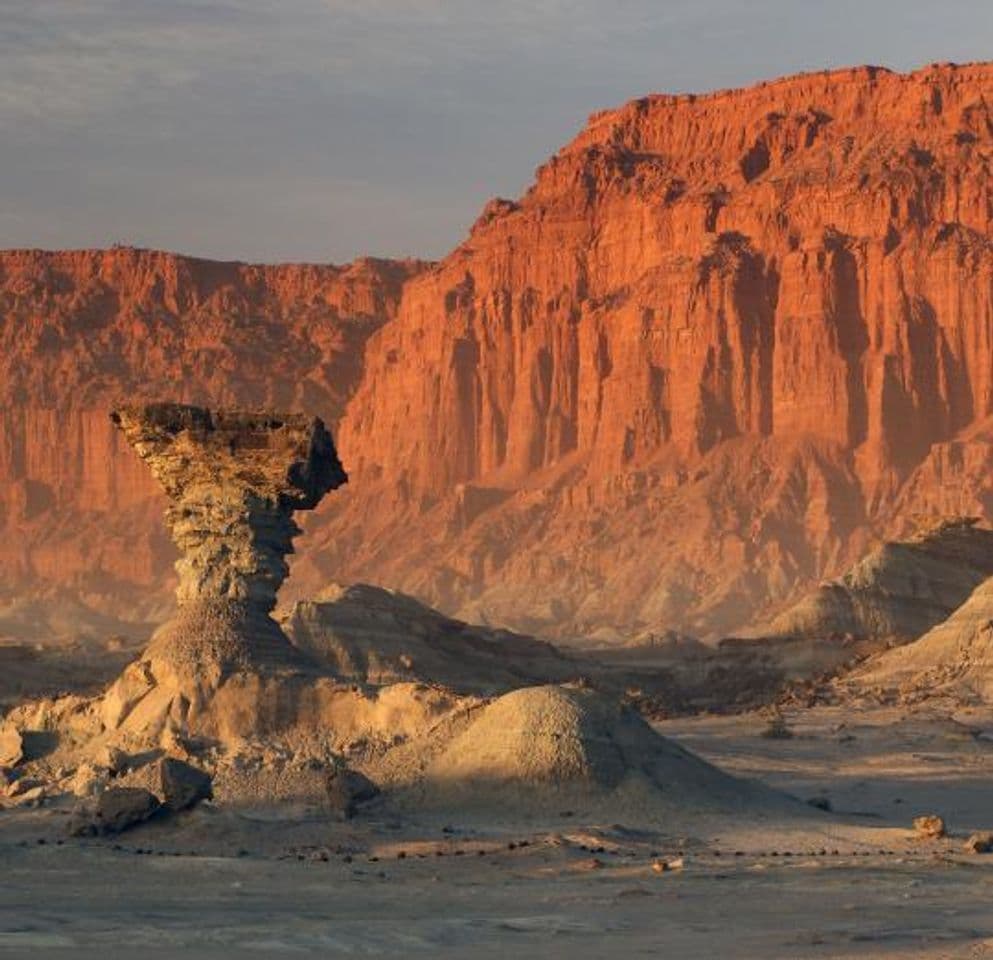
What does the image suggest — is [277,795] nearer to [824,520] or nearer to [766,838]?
[766,838]

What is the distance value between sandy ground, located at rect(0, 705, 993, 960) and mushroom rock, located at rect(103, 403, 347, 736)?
16.4 ft

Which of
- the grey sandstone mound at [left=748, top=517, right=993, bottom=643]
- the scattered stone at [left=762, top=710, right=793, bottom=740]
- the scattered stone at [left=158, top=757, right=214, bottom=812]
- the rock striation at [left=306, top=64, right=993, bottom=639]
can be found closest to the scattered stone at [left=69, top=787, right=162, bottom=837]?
the scattered stone at [left=158, top=757, right=214, bottom=812]

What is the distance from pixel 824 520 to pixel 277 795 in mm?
124585

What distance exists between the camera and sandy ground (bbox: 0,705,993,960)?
22078mm

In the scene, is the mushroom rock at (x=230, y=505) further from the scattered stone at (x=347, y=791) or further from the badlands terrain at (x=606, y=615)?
the scattered stone at (x=347, y=791)

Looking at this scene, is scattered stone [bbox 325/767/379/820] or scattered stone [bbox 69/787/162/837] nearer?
scattered stone [bbox 69/787/162/837]

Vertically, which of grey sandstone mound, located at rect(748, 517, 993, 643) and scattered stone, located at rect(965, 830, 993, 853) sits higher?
grey sandstone mound, located at rect(748, 517, 993, 643)

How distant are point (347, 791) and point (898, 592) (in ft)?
194

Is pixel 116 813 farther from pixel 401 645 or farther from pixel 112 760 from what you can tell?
pixel 401 645

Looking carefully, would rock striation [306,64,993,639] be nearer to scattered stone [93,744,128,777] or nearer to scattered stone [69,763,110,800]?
scattered stone [93,744,128,777]

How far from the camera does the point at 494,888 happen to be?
27.0 meters

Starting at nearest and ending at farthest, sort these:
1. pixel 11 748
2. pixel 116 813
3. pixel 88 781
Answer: pixel 116 813, pixel 88 781, pixel 11 748

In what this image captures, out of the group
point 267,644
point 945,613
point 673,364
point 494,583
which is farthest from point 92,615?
point 267,644

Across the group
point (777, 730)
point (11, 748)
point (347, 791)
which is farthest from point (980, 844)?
point (777, 730)
